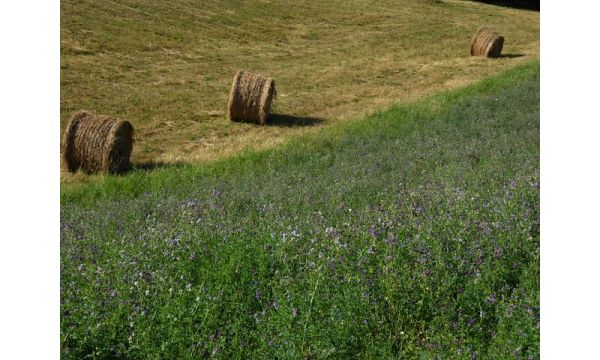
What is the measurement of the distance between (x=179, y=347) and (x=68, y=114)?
11187 mm

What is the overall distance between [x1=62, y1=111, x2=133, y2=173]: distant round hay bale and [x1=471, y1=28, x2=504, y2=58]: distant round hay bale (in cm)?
1690

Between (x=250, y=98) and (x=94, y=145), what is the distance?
15.3 ft

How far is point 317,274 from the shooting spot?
13.7ft

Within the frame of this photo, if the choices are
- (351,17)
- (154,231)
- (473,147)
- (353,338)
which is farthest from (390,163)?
(351,17)

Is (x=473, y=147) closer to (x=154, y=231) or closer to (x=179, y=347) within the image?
(x=154, y=231)

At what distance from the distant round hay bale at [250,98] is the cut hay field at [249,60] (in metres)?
0.35

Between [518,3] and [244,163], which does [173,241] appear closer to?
[244,163]

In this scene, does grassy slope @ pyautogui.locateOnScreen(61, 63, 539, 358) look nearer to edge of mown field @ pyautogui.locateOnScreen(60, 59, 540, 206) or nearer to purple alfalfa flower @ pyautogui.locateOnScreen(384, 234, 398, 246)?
purple alfalfa flower @ pyautogui.locateOnScreen(384, 234, 398, 246)

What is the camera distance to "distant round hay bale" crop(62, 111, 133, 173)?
398 inches

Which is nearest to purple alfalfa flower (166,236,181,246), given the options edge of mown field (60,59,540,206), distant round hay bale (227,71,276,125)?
edge of mown field (60,59,540,206)

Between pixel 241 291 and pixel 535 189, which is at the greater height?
pixel 535 189

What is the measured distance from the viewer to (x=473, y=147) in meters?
8.80

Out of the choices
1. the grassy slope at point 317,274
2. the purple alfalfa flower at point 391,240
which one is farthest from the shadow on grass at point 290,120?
the purple alfalfa flower at point 391,240

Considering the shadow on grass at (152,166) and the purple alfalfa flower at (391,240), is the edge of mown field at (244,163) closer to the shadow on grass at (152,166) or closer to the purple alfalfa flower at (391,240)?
the shadow on grass at (152,166)
